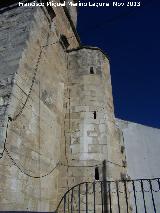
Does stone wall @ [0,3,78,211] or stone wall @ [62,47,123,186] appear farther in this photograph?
stone wall @ [62,47,123,186]

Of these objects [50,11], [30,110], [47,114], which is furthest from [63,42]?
[30,110]

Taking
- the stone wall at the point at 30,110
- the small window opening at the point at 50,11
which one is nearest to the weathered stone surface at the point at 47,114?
the stone wall at the point at 30,110

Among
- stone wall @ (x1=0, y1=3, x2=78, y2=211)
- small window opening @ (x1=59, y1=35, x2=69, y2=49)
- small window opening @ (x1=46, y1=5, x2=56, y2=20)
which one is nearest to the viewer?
stone wall @ (x1=0, y1=3, x2=78, y2=211)

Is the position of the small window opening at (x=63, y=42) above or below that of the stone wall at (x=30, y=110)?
Result: above

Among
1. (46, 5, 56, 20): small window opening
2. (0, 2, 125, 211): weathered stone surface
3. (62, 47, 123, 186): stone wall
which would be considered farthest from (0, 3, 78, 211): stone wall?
(62, 47, 123, 186): stone wall

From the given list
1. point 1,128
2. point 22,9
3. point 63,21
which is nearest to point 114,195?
point 1,128

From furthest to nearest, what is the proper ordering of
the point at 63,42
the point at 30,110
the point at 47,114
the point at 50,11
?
1. the point at 63,42
2. the point at 50,11
3. the point at 47,114
4. the point at 30,110

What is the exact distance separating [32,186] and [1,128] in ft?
5.53

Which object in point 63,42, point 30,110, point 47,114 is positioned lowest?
point 30,110

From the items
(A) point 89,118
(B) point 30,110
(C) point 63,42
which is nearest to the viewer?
(B) point 30,110

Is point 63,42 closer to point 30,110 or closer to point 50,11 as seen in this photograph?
point 50,11

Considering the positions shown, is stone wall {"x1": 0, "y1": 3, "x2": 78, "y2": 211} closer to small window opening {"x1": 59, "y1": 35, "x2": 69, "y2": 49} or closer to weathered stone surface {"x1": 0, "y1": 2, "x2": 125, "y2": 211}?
weathered stone surface {"x1": 0, "y1": 2, "x2": 125, "y2": 211}

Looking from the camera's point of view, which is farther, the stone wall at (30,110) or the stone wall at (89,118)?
the stone wall at (89,118)

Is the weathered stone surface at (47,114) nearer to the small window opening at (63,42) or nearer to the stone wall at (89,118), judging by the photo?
the stone wall at (89,118)
